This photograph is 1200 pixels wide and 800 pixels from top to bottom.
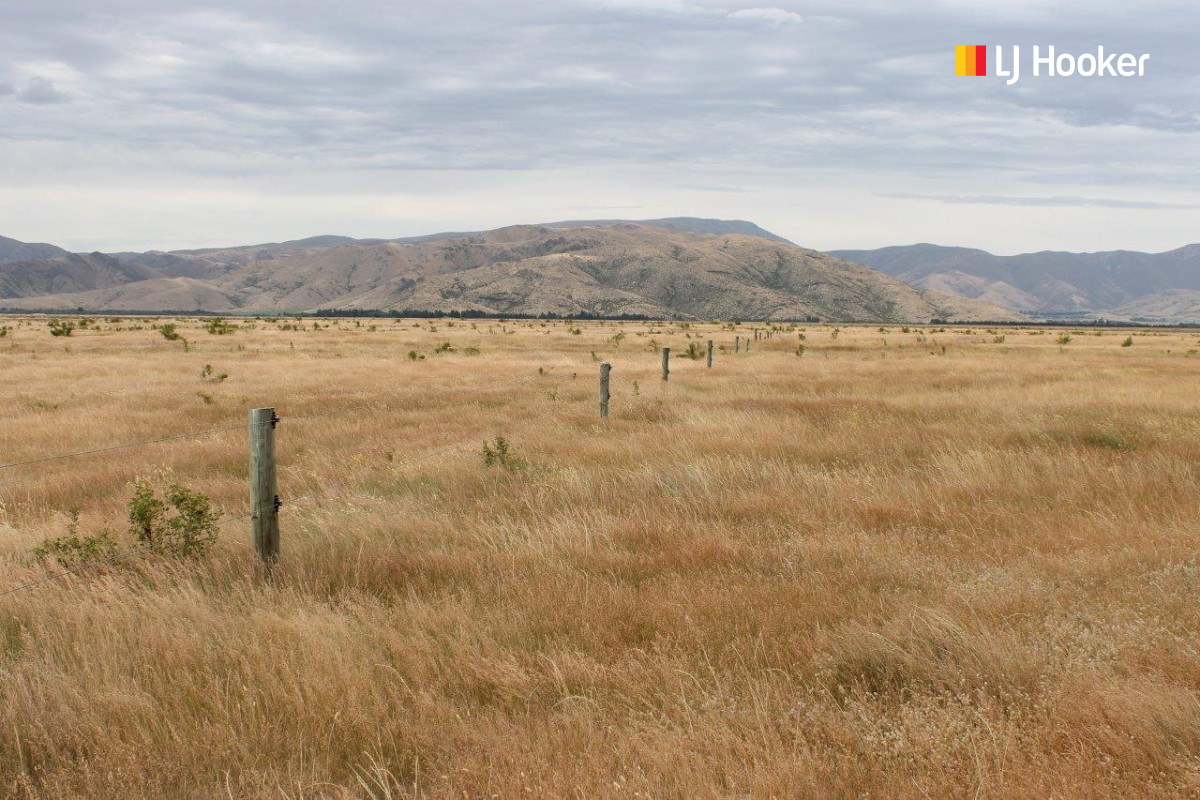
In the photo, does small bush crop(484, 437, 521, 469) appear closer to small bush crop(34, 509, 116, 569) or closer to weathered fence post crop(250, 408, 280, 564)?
weathered fence post crop(250, 408, 280, 564)

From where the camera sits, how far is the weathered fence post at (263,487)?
5688 millimetres

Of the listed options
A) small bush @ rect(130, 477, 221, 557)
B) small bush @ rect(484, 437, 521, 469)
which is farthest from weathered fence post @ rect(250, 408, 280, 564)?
small bush @ rect(484, 437, 521, 469)

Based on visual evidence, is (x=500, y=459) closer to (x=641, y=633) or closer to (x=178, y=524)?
(x=178, y=524)

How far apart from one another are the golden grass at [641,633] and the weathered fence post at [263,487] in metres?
0.24

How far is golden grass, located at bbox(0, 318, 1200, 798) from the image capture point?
329 cm

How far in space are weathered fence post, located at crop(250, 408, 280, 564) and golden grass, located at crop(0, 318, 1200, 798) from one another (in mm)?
236

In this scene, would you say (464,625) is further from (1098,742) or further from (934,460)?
(934,460)

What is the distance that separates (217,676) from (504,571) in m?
1.96

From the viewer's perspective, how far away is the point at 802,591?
4938 mm

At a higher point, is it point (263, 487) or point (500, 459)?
point (263, 487)

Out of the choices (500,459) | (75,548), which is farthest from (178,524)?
(500,459)

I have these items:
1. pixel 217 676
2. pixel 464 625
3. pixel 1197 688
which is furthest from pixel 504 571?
pixel 1197 688

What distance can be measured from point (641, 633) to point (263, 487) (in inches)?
121

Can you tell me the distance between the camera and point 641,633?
14.8ft
